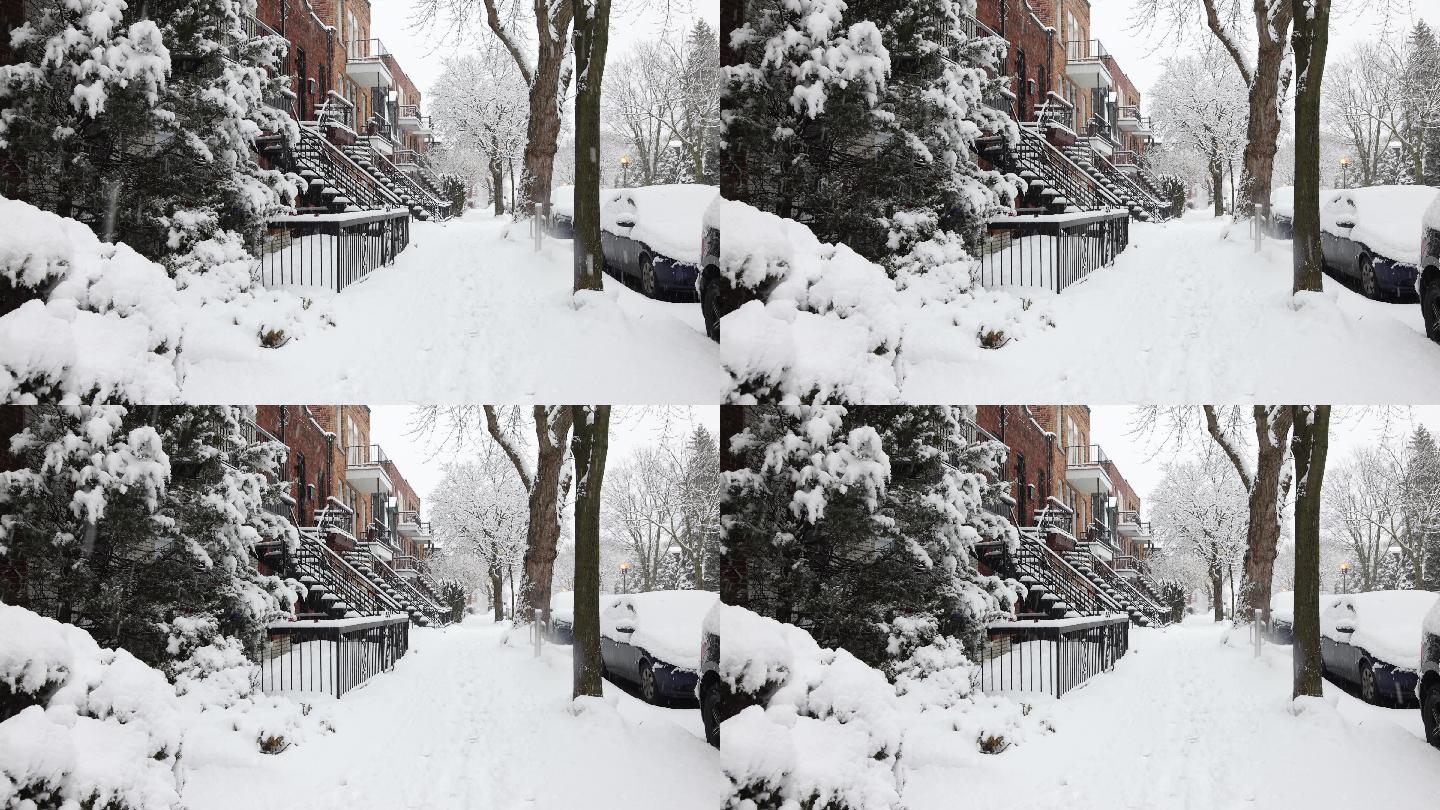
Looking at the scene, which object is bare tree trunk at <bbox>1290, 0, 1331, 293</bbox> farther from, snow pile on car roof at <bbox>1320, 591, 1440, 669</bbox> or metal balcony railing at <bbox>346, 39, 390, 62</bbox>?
metal balcony railing at <bbox>346, 39, 390, 62</bbox>

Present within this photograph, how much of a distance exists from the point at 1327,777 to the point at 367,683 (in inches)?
212

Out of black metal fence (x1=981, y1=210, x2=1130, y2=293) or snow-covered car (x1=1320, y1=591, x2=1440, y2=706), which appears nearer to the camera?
black metal fence (x1=981, y1=210, x2=1130, y2=293)

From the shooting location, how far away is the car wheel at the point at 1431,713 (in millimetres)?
7289

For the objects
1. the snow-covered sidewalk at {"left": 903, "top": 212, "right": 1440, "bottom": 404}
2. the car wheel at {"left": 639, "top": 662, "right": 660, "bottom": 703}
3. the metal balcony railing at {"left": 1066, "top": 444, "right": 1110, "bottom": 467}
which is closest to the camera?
the snow-covered sidewalk at {"left": 903, "top": 212, "right": 1440, "bottom": 404}

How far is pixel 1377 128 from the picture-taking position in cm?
711

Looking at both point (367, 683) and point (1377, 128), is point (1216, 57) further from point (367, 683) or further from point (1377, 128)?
point (367, 683)

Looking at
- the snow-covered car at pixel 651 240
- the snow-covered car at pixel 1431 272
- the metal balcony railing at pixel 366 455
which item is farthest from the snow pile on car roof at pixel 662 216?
the snow-covered car at pixel 1431 272

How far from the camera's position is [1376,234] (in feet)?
22.8

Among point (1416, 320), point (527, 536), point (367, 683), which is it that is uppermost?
point (1416, 320)

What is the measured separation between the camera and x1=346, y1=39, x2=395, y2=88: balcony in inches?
284

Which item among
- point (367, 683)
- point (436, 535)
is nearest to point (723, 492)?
point (436, 535)

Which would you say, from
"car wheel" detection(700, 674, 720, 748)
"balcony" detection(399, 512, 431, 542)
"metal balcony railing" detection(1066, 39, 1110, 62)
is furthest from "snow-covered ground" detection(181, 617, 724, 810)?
"metal balcony railing" detection(1066, 39, 1110, 62)

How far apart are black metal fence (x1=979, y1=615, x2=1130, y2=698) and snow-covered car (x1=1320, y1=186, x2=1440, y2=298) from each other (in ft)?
7.39

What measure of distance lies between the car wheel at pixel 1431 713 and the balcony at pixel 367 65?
4.12 metres
